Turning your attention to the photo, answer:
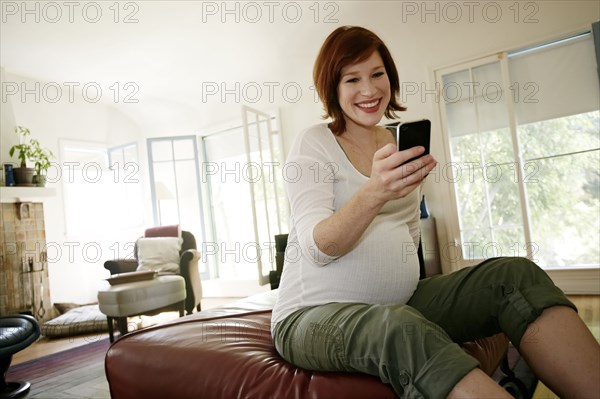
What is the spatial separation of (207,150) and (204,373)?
16.6 ft

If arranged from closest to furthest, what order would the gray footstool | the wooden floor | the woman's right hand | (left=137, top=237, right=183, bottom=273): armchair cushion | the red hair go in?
the woman's right hand
the red hair
the wooden floor
the gray footstool
(left=137, top=237, right=183, bottom=273): armchair cushion

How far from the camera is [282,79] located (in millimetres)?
4902

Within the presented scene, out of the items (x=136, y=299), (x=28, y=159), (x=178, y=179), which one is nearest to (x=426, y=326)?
(x=136, y=299)

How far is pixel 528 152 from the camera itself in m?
3.63

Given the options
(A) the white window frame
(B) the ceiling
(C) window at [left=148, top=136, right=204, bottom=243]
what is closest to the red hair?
(A) the white window frame

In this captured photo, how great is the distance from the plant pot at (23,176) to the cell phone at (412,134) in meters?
4.59

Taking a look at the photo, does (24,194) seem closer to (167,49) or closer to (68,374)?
(167,49)

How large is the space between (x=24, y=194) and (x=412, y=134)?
457cm

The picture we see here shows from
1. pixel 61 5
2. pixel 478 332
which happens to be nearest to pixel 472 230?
pixel 478 332

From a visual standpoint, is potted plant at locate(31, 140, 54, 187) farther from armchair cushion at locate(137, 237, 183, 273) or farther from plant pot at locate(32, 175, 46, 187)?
armchair cushion at locate(137, 237, 183, 273)

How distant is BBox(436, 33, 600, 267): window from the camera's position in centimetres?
344

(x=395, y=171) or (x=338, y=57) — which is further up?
(x=338, y=57)

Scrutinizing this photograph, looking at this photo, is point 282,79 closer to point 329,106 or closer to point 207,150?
point 207,150

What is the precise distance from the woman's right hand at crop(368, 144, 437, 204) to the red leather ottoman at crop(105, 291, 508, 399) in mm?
352
